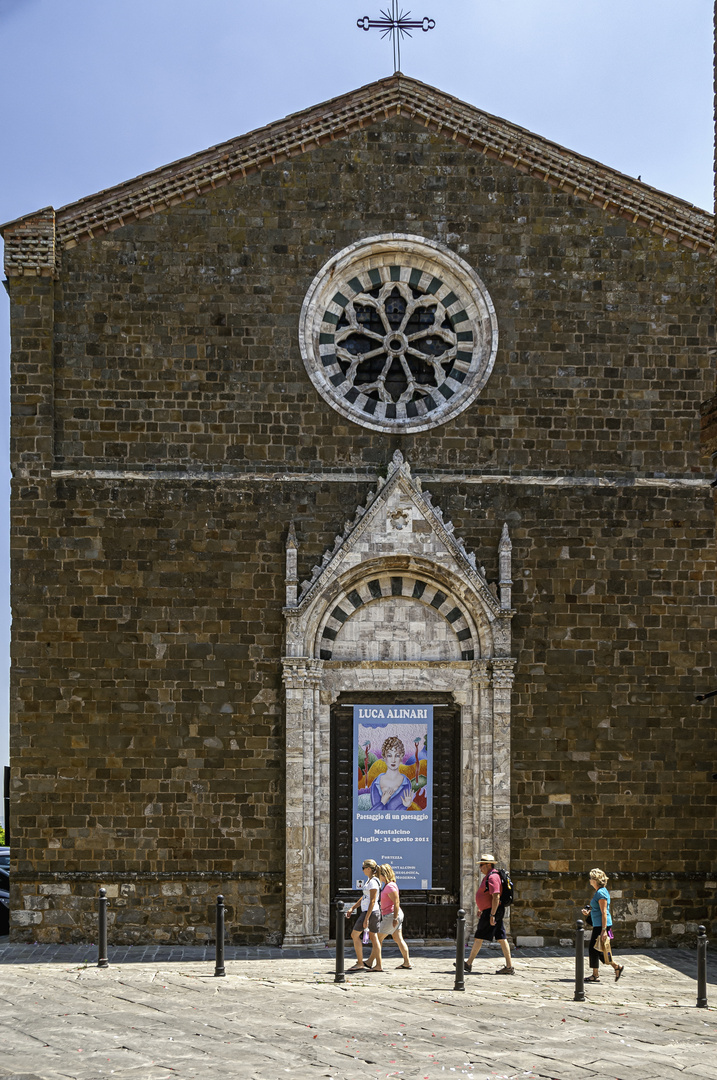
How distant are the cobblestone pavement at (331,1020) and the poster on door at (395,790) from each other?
168cm

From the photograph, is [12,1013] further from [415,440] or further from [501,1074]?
[415,440]

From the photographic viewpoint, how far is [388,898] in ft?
56.4

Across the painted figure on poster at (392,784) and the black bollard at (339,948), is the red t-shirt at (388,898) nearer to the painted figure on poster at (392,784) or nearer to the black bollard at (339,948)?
the black bollard at (339,948)

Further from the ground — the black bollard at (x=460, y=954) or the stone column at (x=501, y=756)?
the stone column at (x=501, y=756)

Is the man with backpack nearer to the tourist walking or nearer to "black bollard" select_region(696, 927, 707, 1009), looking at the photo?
the tourist walking

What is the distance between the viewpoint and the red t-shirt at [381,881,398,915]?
17156 mm

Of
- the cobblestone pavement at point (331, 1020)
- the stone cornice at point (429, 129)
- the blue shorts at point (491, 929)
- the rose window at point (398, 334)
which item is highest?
the stone cornice at point (429, 129)

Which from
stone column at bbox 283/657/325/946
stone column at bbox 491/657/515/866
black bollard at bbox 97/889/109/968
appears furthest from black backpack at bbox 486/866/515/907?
black bollard at bbox 97/889/109/968

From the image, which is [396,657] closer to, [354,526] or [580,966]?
[354,526]

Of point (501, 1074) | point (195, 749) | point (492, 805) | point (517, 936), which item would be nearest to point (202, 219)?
point (195, 749)

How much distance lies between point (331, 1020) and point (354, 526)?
314 inches

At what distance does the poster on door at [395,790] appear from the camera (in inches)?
798

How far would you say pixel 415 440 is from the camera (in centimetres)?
2073

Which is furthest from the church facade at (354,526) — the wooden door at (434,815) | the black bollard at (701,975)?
the black bollard at (701,975)
